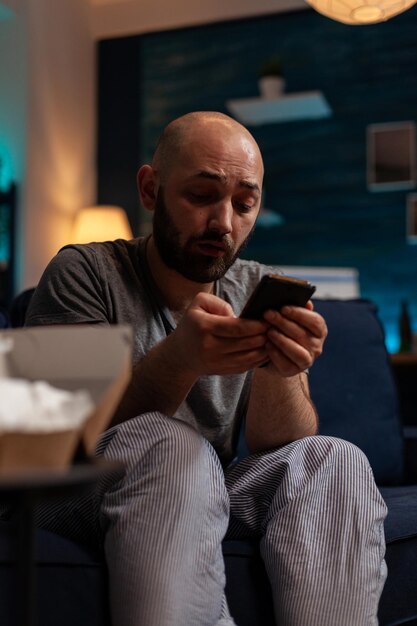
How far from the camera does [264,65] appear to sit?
4.21m

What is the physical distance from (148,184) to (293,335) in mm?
628

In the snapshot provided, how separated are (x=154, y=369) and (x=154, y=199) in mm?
514

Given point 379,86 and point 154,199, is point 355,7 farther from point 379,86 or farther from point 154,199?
point 379,86

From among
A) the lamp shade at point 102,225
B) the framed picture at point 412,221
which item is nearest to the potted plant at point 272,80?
the framed picture at point 412,221

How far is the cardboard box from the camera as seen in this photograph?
643 mm

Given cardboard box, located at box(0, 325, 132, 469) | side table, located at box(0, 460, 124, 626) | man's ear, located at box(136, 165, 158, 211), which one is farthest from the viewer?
man's ear, located at box(136, 165, 158, 211)

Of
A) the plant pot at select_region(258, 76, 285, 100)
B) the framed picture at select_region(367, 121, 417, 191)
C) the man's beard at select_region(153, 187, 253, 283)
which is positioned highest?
the plant pot at select_region(258, 76, 285, 100)

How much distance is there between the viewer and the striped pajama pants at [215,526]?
1007mm

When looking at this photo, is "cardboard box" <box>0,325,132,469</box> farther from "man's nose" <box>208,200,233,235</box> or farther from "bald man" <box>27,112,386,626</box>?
"man's nose" <box>208,200,233,235</box>

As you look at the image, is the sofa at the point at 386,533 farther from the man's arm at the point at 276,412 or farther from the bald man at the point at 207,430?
the man's arm at the point at 276,412

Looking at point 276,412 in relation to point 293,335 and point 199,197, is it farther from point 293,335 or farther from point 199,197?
point 199,197

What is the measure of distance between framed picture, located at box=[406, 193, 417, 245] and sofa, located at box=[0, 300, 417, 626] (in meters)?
2.18

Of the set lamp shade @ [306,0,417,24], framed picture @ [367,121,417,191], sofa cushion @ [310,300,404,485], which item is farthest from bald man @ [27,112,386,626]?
framed picture @ [367,121,417,191]

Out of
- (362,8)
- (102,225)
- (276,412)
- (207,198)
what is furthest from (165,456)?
(102,225)
